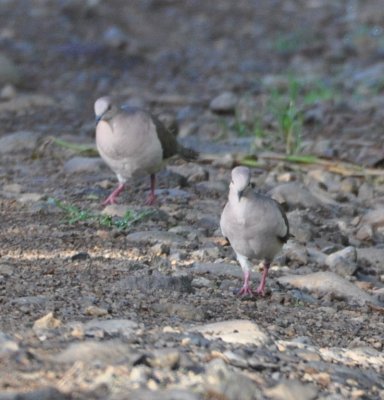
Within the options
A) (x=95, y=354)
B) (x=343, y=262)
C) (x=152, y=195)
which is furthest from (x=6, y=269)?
(x=152, y=195)

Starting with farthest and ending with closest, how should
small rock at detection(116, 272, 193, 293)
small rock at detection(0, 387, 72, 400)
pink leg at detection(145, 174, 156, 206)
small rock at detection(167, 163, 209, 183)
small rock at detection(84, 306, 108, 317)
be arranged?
small rock at detection(167, 163, 209, 183) < pink leg at detection(145, 174, 156, 206) < small rock at detection(116, 272, 193, 293) < small rock at detection(84, 306, 108, 317) < small rock at detection(0, 387, 72, 400)

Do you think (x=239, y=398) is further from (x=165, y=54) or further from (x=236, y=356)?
(x=165, y=54)

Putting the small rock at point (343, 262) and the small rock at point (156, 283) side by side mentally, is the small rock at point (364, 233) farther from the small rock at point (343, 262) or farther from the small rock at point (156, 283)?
the small rock at point (156, 283)

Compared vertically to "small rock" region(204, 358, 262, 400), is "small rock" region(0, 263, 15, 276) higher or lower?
lower

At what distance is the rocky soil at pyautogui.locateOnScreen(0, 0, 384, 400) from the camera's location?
430 cm

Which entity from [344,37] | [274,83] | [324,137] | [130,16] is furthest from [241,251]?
[130,16]

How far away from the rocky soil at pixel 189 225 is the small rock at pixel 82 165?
0.02 metres

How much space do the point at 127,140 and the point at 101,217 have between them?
790mm

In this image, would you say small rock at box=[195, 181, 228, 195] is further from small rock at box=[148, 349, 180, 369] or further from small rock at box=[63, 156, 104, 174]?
small rock at box=[148, 349, 180, 369]

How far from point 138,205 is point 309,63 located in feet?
29.0

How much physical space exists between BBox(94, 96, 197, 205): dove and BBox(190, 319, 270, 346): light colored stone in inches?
125

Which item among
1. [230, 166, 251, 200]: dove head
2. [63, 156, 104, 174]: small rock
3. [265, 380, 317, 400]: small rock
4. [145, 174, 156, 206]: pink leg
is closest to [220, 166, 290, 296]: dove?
[230, 166, 251, 200]: dove head

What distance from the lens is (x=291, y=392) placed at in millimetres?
4117

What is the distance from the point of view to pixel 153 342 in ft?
15.1
